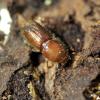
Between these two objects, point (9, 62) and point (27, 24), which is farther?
point (27, 24)

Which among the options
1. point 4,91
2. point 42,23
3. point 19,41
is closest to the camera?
point 4,91

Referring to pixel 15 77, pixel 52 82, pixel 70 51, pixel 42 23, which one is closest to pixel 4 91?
pixel 15 77

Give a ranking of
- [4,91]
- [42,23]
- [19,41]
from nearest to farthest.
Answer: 1. [4,91]
2. [19,41]
3. [42,23]

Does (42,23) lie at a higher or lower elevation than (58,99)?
higher

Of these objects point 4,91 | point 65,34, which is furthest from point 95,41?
point 4,91

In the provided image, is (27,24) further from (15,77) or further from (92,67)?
(92,67)

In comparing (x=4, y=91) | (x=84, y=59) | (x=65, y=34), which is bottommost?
(x=4, y=91)
